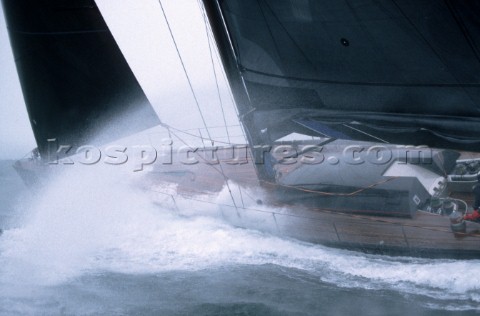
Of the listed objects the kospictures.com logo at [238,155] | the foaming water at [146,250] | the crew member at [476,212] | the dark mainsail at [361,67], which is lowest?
the foaming water at [146,250]

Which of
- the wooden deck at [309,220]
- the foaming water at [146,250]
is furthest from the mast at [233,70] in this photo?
the foaming water at [146,250]

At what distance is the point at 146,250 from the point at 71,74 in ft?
10.8

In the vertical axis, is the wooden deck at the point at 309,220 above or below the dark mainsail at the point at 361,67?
below

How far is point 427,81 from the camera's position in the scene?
3.31m

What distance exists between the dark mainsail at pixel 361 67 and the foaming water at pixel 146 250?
6.16ft

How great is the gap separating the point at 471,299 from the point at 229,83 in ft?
12.9

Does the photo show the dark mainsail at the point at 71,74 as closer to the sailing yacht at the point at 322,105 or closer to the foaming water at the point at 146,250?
the sailing yacht at the point at 322,105

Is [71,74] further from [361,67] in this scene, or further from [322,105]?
[361,67]

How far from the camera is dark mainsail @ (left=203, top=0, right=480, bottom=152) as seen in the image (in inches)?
119

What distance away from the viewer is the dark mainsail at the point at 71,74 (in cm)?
604

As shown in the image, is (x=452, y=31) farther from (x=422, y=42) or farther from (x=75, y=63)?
(x=75, y=63)

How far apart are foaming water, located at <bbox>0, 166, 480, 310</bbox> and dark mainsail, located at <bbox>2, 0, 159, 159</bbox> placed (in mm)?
1796

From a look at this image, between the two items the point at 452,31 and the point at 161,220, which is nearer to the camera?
the point at 452,31

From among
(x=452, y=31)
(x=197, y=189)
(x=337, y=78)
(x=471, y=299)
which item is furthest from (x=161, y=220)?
(x=452, y=31)
